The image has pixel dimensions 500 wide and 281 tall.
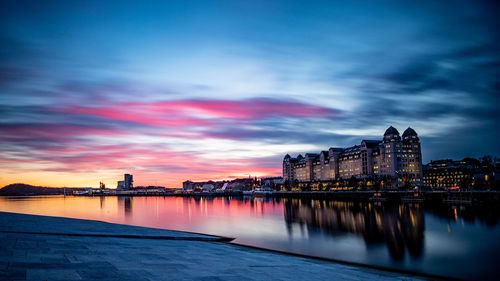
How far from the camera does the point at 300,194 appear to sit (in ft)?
612

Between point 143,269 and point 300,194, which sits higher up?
point 143,269

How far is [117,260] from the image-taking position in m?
12.6

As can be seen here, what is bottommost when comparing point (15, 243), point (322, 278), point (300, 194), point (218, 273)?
point (300, 194)

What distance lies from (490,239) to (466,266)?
55.6ft

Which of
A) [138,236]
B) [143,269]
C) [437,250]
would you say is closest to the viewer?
[143,269]

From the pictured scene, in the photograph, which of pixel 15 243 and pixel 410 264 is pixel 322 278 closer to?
pixel 15 243

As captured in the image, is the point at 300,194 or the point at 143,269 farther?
the point at 300,194

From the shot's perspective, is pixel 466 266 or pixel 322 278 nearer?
pixel 322 278

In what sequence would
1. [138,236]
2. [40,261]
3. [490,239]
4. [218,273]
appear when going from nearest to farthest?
[40,261] < [218,273] < [138,236] < [490,239]

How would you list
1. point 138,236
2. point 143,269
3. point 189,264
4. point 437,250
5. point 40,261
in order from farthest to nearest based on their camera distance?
1. point 437,250
2. point 138,236
3. point 189,264
4. point 143,269
5. point 40,261

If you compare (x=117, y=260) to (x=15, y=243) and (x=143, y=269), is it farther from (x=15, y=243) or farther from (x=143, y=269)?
(x=15, y=243)

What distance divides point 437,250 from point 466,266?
20.7ft

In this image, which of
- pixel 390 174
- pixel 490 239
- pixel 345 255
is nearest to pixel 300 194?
pixel 390 174

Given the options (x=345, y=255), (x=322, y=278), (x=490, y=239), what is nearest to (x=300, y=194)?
(x=490, y=239)
